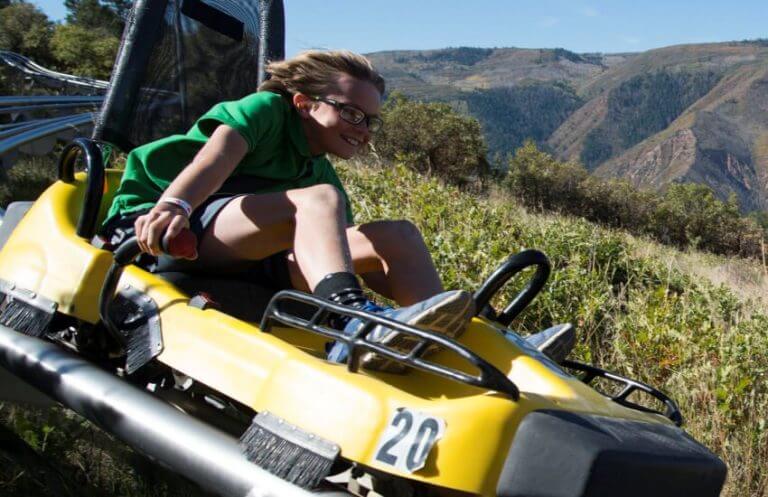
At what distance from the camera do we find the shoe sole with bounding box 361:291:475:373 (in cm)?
223

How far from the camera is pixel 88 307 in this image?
2824 mm

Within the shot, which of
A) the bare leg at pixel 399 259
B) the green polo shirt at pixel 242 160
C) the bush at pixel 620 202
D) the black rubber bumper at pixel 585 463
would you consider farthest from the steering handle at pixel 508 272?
the bush at pixel 620 202

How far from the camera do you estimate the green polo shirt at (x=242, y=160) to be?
3016 mm

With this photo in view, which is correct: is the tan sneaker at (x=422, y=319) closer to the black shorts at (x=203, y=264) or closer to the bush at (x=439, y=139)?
the black shorts at (x=203, y=264)

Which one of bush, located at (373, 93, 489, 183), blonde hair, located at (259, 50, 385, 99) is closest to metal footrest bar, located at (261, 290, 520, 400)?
blonde hair, located at (259, 50, 385, 99)

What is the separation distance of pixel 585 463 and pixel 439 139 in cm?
1890

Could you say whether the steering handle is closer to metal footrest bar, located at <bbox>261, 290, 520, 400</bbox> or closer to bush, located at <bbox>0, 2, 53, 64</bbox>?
metal footrest bar, located at <bbox>261, 290, 520, 400</bbox>

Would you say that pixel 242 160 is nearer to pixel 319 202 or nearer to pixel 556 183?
pixel 319 202

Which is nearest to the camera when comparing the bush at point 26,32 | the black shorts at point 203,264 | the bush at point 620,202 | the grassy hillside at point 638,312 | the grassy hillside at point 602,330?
the black shorts at point 203,264

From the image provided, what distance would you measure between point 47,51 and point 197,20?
2754cm

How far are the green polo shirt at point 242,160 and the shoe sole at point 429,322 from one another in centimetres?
90

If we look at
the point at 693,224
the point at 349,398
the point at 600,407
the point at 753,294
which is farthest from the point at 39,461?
the point at 693,224

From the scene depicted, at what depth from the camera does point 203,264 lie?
2.97m

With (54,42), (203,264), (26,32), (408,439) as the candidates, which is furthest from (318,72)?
(26,32)
